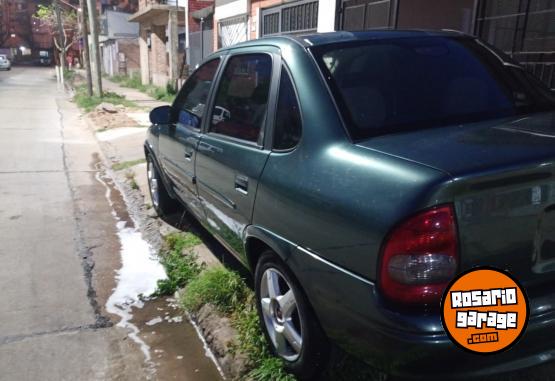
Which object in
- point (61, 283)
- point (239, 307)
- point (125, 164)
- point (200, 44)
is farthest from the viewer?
point (200, 44)

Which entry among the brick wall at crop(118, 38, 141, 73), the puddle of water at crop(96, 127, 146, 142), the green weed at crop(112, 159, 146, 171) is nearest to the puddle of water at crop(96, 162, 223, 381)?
the green weed at crop(112, 159, 146, 171)

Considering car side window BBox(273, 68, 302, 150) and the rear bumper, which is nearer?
the rear bumper

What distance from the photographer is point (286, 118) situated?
2.53 meters

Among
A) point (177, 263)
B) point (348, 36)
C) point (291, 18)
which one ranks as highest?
point (291, 18)

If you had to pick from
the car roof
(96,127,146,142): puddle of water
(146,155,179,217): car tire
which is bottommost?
(96,127,146,142): puddle of water

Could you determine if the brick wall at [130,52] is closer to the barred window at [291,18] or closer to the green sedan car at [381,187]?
the barred window at [291,18]

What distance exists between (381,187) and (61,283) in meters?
2.99

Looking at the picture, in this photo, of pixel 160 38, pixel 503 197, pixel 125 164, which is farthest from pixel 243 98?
pixel 160 38

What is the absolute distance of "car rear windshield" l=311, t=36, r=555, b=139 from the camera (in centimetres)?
232

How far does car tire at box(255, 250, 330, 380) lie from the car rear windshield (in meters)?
0.80

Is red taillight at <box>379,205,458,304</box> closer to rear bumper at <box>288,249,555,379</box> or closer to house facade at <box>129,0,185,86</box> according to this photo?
rear bumper at <box>288,249,555,379</box>

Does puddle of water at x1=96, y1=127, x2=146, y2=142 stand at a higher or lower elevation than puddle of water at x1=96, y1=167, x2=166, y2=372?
lower

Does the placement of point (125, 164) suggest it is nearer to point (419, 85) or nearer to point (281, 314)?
point (281, 314)

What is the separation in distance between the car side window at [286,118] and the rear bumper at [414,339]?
0.71 m
